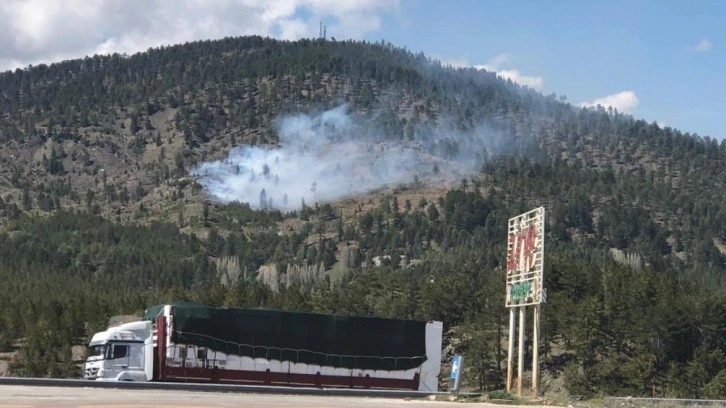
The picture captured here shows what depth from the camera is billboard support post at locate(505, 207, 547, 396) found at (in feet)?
138

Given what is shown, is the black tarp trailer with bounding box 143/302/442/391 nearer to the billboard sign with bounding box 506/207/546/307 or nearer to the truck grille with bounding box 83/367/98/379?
the truck grille with bounding box 83/367/98/379

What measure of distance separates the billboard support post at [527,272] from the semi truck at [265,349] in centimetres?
1322

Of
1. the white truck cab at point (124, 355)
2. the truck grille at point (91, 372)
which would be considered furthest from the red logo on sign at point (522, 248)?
the truck grille at point (91, 372)

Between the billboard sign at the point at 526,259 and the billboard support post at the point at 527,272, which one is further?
the billboard sign at the point at 526,259

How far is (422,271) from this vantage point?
17200 cm

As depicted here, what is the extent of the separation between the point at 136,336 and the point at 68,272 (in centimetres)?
13724

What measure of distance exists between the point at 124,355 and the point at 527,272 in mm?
20269

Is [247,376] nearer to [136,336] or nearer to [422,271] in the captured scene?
[136,336]

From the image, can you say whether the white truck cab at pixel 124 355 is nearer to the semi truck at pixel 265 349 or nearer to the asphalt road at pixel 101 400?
the semi truck at pixel 265 349

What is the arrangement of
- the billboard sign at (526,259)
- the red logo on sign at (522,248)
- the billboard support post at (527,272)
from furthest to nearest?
the red logo on sign at (522,248) < the billboard sign at (526,259) < the billboard support post at (527,272)

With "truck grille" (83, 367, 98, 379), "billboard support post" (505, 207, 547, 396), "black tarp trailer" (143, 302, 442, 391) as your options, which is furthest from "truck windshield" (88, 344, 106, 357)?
"billboard support post" (505, 207, 547, 396)

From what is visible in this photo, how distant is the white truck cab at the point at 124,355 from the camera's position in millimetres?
50625

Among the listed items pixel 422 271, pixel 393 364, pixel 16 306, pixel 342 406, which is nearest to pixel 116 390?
pixel 342 406

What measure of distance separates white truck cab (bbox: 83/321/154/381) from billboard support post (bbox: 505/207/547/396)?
17986mm
